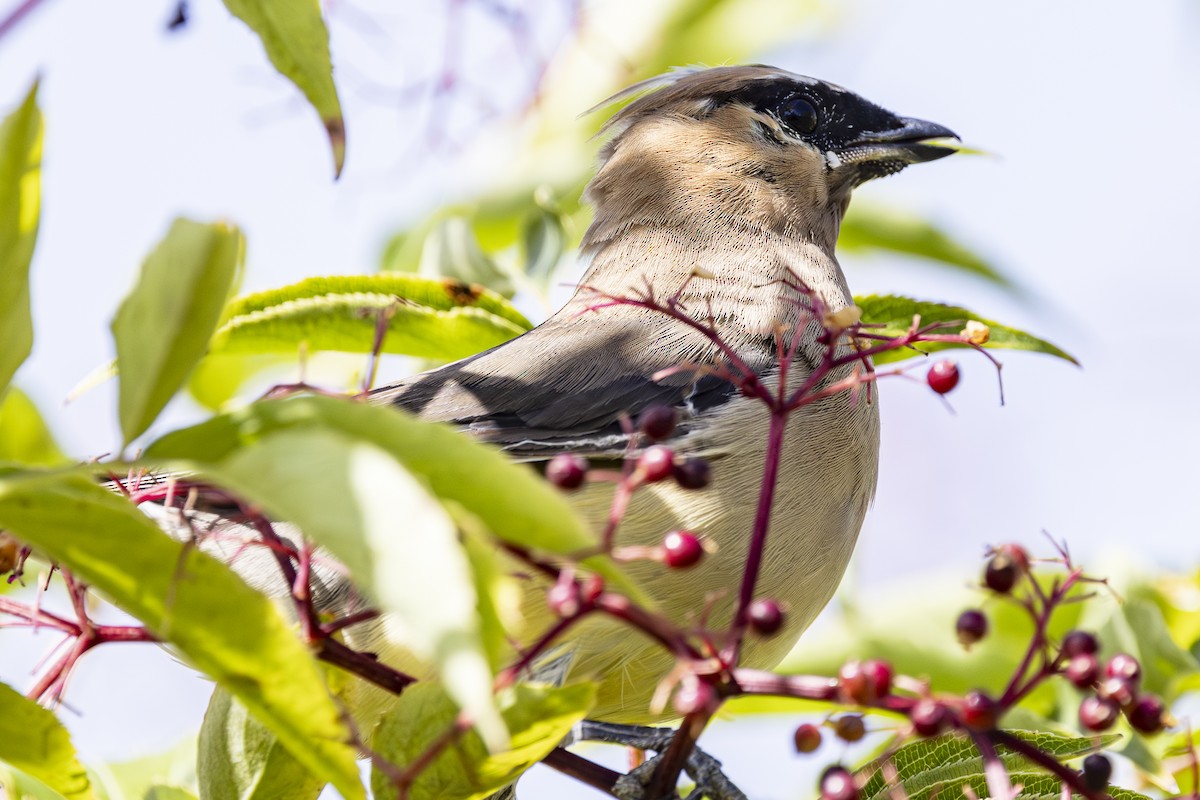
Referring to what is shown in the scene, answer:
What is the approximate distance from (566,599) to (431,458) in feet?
0.91

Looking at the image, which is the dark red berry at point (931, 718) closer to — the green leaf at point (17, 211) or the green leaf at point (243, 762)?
the green leaf at point (243, 762)

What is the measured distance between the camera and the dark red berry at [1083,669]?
185 cm

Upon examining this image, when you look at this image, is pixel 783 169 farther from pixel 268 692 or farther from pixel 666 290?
pixel 268 692

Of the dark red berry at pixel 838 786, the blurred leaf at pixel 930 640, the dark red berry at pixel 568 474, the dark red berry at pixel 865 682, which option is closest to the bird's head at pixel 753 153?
the blurred leaf at pixel 930 640

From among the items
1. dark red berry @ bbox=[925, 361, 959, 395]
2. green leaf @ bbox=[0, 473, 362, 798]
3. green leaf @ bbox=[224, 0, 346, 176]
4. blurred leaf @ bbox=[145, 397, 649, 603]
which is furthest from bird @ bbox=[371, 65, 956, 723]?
blurred leaf @ bbox=[145, 397, 649, 603]

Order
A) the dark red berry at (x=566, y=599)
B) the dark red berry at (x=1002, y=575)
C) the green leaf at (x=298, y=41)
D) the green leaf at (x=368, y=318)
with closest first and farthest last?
the dark red berry at (x=566, y=599) → the dark red berry at (x=1002, y=575) → the green leaf at (x=298, y=41) → the green leaf at (x=368, y=318)

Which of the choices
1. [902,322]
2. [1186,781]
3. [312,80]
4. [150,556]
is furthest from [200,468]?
[1186,781]

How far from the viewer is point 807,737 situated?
1913mm

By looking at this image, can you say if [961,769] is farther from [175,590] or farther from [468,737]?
[175,590]

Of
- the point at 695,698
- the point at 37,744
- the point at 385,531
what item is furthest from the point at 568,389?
the point at 385,531

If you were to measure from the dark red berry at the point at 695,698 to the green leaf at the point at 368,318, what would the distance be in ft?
5.35

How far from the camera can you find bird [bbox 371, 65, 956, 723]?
3354mm

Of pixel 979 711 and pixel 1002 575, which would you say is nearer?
pixel 979 711

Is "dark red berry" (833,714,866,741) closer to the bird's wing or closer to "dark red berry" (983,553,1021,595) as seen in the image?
"dark red berry" (983,553,1021,595)
